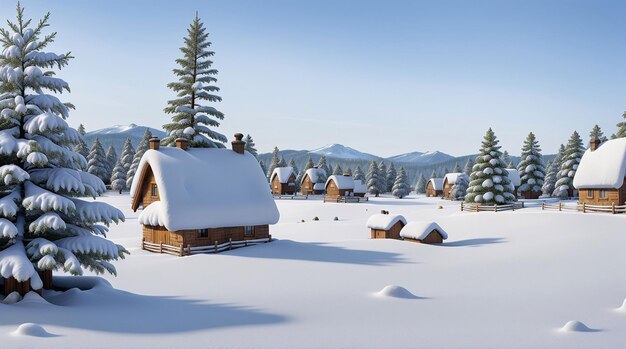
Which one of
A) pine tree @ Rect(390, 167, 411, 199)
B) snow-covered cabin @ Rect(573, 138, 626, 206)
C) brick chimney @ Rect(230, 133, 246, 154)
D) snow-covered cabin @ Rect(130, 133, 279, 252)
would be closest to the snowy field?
snow-covered cabin @ Rect(130, 133, 279, 252)

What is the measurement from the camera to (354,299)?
1518 centimetres

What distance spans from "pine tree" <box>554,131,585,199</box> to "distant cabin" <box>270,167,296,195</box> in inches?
1615

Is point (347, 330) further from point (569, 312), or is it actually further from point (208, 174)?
point (208, 174)

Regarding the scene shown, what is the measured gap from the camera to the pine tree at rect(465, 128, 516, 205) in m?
47.2

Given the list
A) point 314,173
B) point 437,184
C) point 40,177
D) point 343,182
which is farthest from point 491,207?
point 437,184

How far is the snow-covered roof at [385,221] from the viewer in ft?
104

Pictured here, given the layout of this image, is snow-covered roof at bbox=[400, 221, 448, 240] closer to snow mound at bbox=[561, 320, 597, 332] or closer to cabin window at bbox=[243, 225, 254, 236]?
cabin window at bbox=[243, 225, 254, 236]

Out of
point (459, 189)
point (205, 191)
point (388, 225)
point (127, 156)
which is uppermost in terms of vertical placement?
point (127, 156)

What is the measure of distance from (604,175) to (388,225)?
20.0m

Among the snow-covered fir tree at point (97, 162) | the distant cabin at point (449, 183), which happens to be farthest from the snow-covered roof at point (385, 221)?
the snow-covered fir tree at point (97, 162)

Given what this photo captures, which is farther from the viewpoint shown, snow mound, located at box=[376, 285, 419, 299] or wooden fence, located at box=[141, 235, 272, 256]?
wooden fence, located at box=[141, 235, 272, 256]

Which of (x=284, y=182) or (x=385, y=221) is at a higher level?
(x=284, y=182)

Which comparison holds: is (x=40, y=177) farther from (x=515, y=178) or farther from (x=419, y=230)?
(x=515, y=178)

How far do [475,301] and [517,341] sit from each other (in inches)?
168
